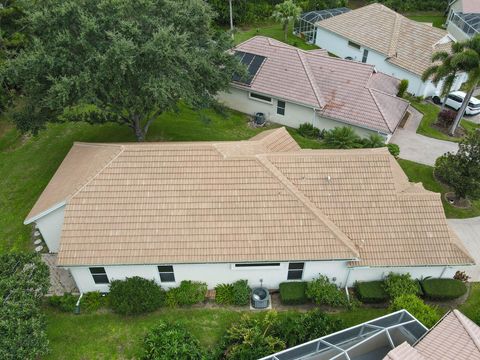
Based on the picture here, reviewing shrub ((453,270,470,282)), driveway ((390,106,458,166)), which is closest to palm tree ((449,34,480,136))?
driveway ((390,106,458,166))

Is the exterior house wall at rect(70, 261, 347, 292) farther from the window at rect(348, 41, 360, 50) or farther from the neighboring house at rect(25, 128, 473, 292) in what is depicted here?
the window at rect(348, 41, 360, 50)

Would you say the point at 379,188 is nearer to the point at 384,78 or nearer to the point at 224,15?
the point at 384,78

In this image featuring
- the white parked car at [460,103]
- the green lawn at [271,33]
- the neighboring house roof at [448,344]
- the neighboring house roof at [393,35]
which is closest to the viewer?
the neighboring house roof at [448,344]

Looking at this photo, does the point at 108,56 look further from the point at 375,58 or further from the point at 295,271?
the point at 375,58

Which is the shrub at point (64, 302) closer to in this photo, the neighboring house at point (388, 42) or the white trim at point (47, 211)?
the white trim at point (47, 211)

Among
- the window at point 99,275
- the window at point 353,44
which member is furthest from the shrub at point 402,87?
the window at point 99,275

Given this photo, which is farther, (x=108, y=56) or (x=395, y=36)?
(x=395, y=36)

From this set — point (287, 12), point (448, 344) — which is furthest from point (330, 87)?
point (448, 344)
